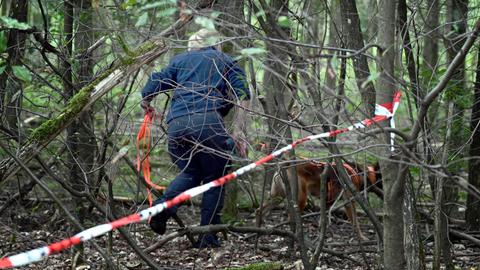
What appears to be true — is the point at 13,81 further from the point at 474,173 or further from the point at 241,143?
the point at 474,173

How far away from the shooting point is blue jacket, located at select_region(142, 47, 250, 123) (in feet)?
20.1

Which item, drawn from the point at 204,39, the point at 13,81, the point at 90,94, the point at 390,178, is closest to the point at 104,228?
the point at 204,39

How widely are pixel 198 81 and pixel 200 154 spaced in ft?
2.77

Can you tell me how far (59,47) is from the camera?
6.38 m

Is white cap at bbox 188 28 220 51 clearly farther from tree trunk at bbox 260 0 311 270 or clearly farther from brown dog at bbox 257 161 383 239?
brown dog at bbox 257 161 383 239

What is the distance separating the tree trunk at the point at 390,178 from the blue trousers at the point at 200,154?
1480 millimetres

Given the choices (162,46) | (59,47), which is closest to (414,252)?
(162,46)

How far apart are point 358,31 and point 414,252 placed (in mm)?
1705

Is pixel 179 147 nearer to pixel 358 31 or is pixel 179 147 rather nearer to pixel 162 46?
pixel 162 46

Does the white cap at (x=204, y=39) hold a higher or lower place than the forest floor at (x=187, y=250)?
higher

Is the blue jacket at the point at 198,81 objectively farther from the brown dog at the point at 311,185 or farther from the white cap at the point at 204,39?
the brown dog at the point at 311,185

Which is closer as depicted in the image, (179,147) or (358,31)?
(358,31)

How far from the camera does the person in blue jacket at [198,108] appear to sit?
6082 millimetres

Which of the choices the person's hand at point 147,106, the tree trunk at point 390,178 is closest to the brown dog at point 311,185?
the person's hand at point 147,106
